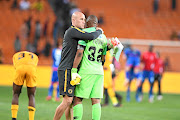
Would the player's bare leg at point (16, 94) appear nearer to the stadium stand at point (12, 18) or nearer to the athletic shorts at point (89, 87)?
the athletic shorts at point (89, 87)

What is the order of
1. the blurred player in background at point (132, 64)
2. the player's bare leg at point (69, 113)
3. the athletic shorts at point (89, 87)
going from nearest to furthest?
the athletic shorts at point (89, 87) → the player's bare leg at point (69, 113) → the blurred player in background at point (132, 64)

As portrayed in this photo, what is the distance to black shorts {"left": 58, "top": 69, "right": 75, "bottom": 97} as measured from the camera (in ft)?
23.2

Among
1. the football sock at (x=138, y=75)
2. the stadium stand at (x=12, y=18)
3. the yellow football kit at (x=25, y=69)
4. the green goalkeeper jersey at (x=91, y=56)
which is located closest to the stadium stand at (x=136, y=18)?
the stadium stand at (x=12, y=18)

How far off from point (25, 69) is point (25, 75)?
5.3 inches

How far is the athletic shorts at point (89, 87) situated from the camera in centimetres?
707

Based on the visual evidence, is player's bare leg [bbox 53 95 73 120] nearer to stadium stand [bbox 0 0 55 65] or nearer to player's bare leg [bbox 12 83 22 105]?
player's bare leg [bbox 12 83 22 105]

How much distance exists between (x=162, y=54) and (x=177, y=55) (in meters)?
0.97

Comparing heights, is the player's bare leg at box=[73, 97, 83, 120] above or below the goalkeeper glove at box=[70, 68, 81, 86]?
below

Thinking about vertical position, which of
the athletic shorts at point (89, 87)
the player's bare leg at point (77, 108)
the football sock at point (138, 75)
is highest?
the athletic shorts at point (89, 87)

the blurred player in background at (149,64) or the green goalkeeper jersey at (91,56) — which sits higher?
the green goalkeeper jersey at (91,56)

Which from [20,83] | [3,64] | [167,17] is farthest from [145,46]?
[20,83]

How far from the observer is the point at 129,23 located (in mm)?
37031

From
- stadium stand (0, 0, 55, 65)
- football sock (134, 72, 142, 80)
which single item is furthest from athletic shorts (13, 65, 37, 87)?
stadium stand (0, 0, 55, 65)

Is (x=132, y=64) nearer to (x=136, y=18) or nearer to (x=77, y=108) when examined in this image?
(x=77, y=108)
